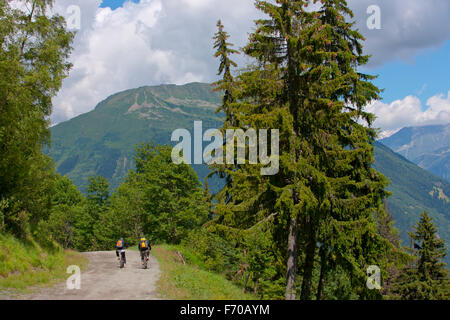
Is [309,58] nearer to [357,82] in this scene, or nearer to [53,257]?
[357,82]

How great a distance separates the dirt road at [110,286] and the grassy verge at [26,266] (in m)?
0.63

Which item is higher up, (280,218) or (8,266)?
(280,218)

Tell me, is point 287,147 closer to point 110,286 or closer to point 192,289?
point 192,289

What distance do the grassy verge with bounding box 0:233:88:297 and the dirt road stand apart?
0.63 metres

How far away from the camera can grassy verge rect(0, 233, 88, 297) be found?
10289 mm

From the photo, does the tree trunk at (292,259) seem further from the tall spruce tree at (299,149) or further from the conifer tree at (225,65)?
the conifer tree at (225,65)

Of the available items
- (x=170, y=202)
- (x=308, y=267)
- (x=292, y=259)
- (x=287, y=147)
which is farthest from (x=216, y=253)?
(x=287, y=147)

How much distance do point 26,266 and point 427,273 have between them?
3297cm

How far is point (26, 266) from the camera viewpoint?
1228 cm

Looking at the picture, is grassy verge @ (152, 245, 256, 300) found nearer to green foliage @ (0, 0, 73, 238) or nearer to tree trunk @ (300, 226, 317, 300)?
tree trunk @ (300, 226, 317, 300)

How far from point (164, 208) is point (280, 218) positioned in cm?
2243
